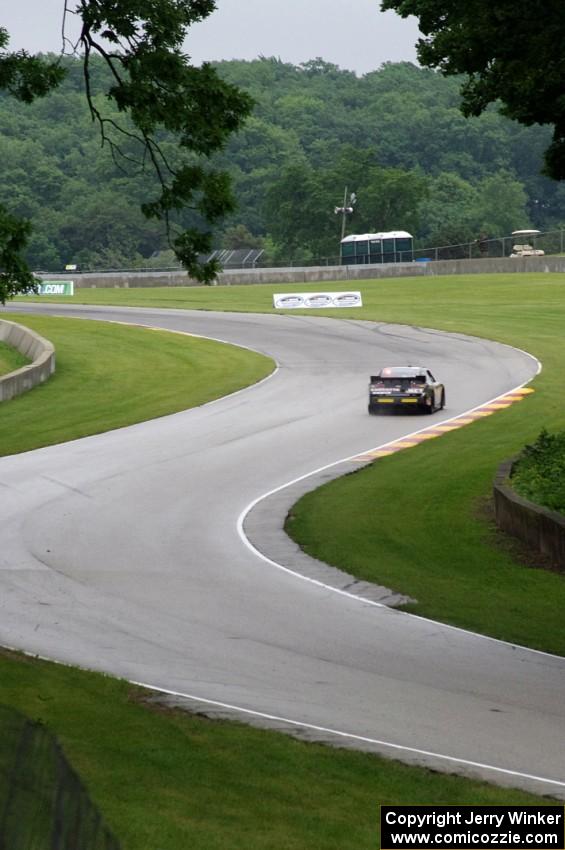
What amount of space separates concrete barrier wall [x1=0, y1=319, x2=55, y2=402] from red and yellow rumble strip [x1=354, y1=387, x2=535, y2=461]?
14.0m

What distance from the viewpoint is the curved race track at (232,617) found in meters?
11.0

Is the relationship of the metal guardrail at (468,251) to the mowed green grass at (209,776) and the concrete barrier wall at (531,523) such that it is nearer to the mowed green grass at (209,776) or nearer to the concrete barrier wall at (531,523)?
the concrete barrier wall at (531,523)

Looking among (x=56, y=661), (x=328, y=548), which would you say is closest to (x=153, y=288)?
(x=328, y=548)

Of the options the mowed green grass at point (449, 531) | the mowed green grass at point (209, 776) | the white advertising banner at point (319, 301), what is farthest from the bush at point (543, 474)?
the white advertising banner at point (319, 301)

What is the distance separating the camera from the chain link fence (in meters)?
3.98

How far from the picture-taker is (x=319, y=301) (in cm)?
7531

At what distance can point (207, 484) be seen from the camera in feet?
85.7

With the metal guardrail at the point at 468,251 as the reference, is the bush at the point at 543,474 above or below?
below

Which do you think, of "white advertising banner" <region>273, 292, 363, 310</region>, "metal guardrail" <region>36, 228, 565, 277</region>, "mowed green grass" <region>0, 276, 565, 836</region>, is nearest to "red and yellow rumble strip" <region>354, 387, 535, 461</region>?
"mowed green grass" <region>0, 276, 565, 836</region>

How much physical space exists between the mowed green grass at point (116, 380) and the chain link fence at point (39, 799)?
88.5ft

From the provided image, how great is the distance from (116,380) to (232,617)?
30.2 metres

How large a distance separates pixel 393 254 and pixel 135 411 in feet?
260

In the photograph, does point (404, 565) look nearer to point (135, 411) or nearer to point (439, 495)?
point (439, 495)

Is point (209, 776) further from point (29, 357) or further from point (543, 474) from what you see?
point (29, 357)
